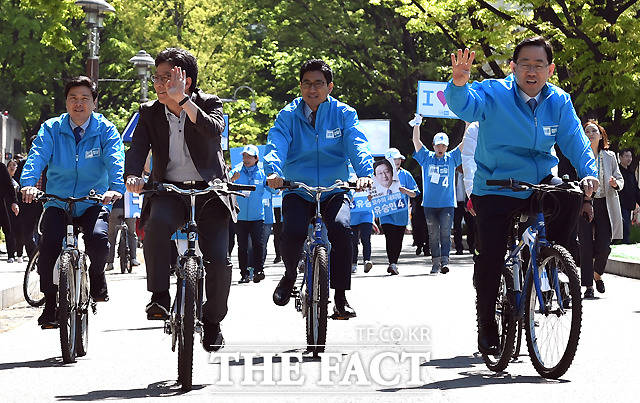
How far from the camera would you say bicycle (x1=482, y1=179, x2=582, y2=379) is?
7234mm

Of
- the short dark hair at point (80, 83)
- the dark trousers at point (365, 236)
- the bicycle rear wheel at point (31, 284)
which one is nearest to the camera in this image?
the short dark hair at point (80, 83)

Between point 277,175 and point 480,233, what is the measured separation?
1.43m

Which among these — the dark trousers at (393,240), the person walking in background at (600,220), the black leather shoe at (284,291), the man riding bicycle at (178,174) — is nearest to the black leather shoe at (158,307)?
the man riding bicycle at (178,174)

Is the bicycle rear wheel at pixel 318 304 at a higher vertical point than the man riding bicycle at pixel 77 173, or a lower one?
lower

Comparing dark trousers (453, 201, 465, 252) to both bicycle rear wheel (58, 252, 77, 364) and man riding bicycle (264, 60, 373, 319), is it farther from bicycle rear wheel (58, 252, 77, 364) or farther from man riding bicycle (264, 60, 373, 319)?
bicycle rear wheel (58, 252, 77, 364)

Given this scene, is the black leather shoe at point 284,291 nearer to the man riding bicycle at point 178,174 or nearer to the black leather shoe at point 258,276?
the man riding bicycle at point 178,174

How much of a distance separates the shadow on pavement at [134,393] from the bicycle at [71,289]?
4.04 feet

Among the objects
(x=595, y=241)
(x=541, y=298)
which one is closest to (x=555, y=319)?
(x=541, y=298)

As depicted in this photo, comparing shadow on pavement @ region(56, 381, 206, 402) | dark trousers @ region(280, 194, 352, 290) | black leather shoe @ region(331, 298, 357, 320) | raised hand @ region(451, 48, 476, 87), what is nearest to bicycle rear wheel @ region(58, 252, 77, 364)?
shadow on pavement @ region(56, 381, 206, 402)

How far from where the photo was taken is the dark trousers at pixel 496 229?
25.5ft

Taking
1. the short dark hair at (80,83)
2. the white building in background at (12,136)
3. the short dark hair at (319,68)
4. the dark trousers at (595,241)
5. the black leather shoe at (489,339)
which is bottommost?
the black leather shoe at (489,339)

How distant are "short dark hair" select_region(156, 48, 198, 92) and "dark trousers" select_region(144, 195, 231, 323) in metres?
0.68

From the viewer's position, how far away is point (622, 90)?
2481cm

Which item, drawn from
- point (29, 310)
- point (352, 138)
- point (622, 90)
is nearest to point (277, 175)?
point (352, 138)
